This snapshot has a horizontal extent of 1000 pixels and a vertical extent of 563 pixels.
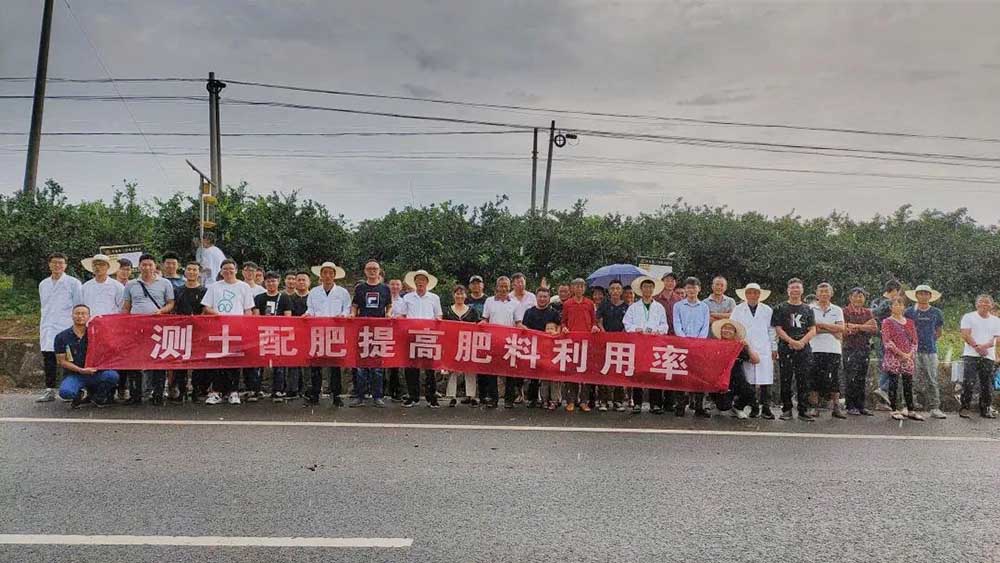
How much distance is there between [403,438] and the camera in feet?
22.1

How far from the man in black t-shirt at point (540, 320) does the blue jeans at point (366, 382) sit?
1707 millimetres

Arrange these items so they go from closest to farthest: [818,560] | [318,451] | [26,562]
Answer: [26,562], [818,560], [318,451]

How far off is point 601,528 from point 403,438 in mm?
2888

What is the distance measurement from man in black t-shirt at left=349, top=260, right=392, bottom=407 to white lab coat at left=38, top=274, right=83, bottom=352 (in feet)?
11.6

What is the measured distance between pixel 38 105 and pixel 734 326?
16.7 m

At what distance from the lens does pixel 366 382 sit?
28.8 feet

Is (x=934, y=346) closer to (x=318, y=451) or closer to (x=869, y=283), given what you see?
(x=318, y=451)

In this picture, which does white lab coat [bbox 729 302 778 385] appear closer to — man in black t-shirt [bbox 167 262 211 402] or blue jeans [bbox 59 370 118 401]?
man in black t-shirt [bbox 167 262 211 402]

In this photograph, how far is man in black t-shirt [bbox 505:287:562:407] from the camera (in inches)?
347

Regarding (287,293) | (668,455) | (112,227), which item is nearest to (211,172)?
(112,227)

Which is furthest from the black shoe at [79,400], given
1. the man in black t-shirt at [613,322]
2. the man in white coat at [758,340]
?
the man in white coat at [758,340]

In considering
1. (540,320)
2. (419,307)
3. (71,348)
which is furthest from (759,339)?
(71,348)

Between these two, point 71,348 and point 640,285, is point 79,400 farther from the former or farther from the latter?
point 640,285

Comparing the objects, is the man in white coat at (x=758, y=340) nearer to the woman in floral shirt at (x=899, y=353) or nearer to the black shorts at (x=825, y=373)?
the black shorts at (x=825, y=373)
